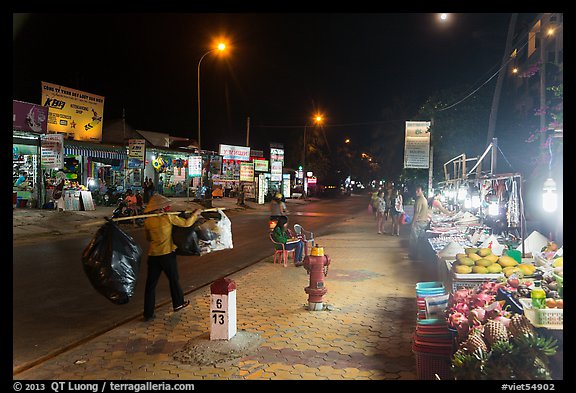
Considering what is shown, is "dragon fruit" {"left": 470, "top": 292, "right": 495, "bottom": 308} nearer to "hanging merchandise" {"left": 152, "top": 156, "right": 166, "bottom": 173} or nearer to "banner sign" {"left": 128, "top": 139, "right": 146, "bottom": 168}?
"banner sign" {"left": 128, "top": 139, "right": 146, "bottom": 168}

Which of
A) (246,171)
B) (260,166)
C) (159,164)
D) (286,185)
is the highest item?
(260,166)

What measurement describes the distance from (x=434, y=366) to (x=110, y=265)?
4029 mm

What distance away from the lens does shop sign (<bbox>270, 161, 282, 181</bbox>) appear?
156 ft

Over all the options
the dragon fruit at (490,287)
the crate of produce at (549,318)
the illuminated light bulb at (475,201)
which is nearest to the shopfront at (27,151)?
the illuminated light bulb at (475,201)

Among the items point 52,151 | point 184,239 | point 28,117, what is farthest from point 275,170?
point 184,239

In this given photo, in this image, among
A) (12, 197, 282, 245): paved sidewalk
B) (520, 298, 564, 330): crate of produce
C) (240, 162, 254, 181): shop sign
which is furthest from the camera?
(240, 162, 254, 181): shop sign

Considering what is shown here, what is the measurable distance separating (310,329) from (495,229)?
5378 mm

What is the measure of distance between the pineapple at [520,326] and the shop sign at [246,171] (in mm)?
37280

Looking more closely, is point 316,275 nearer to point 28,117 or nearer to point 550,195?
point 550,195

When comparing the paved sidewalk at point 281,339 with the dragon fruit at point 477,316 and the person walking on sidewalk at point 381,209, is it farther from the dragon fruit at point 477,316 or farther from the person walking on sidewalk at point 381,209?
the person walking on sidewalk at point 381,209

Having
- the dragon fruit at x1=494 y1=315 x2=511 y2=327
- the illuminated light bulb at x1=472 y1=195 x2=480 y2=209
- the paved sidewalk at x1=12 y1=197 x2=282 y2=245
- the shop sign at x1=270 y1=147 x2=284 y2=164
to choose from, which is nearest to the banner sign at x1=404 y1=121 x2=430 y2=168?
the illuminated light bulb at x1=472 y1=195 x2=480 y2=209

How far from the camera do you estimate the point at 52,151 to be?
70.5 feet

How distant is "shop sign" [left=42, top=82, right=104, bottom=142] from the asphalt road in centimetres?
1146
